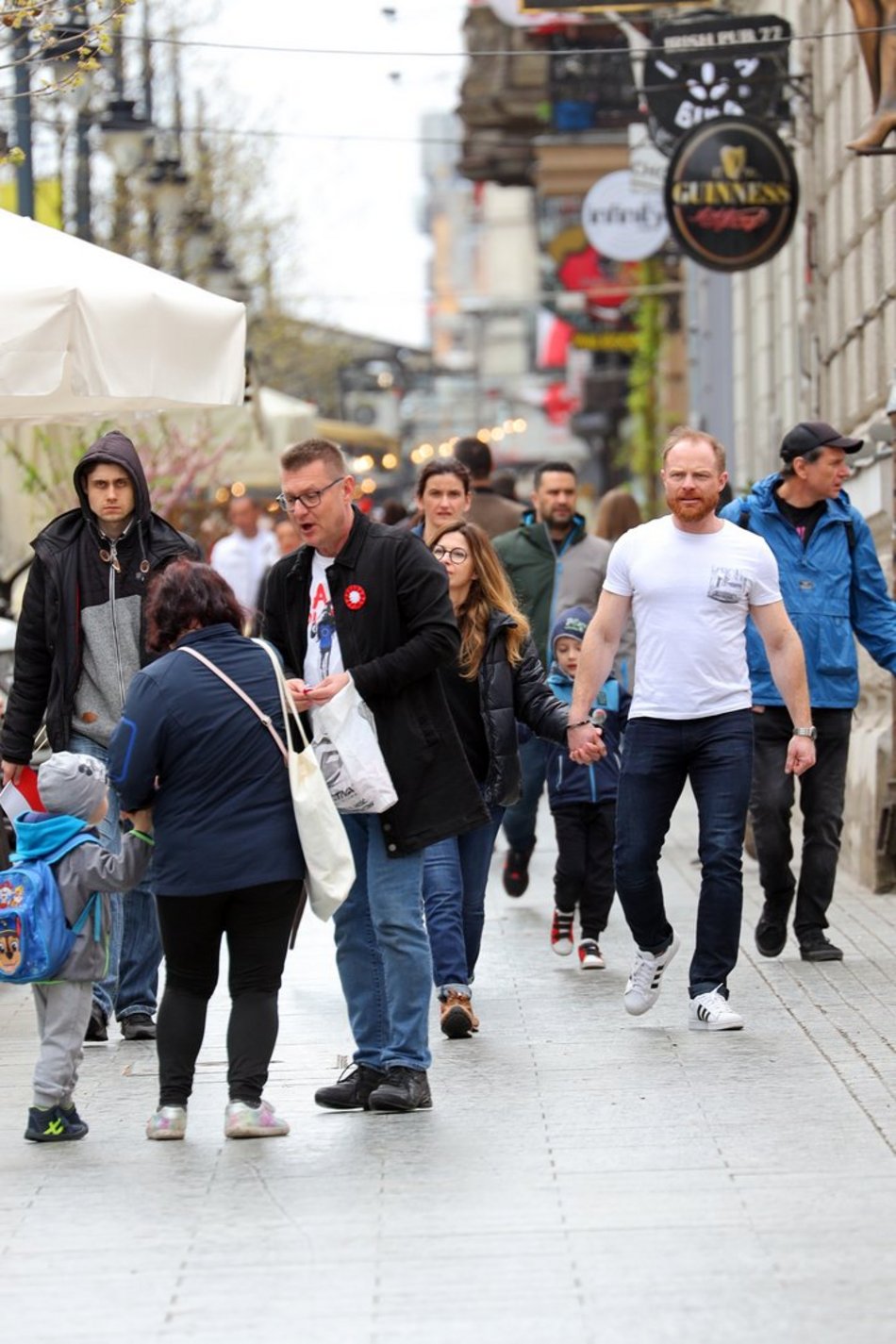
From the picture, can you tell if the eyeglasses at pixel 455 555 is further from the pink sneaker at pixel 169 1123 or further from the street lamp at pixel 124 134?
the street lamp at pixel 124 134

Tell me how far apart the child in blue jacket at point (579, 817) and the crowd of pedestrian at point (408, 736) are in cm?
1

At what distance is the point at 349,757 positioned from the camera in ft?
23.1

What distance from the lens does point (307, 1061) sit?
8.21 metres

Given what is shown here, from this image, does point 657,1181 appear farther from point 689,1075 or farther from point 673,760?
point 673,760

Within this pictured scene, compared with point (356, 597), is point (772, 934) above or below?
below

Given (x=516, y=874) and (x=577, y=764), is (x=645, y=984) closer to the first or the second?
(x=577, y=764)

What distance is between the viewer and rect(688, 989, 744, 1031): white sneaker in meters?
8.39

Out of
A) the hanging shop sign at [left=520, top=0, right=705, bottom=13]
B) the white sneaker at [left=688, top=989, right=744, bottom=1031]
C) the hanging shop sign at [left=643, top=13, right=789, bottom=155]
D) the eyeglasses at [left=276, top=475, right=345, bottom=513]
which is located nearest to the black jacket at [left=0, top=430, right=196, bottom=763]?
the eyeglasses at [left=276, top=475, right=345, bottom=513]

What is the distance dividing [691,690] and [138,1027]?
2216 mm

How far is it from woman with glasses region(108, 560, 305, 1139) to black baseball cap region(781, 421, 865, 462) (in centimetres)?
327

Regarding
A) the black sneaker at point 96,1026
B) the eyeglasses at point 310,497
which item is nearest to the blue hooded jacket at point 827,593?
the black sneaker at point 96,1026

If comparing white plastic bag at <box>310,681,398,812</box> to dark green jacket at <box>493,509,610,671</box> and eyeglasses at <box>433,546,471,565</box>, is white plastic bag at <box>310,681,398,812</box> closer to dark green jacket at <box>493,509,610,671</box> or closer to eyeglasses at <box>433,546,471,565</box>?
eyeglasses at <box>433,546,471,565</box>

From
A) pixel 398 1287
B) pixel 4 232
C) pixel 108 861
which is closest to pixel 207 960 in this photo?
pixel 108 861

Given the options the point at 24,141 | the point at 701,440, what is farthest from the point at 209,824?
the point at 24,141
